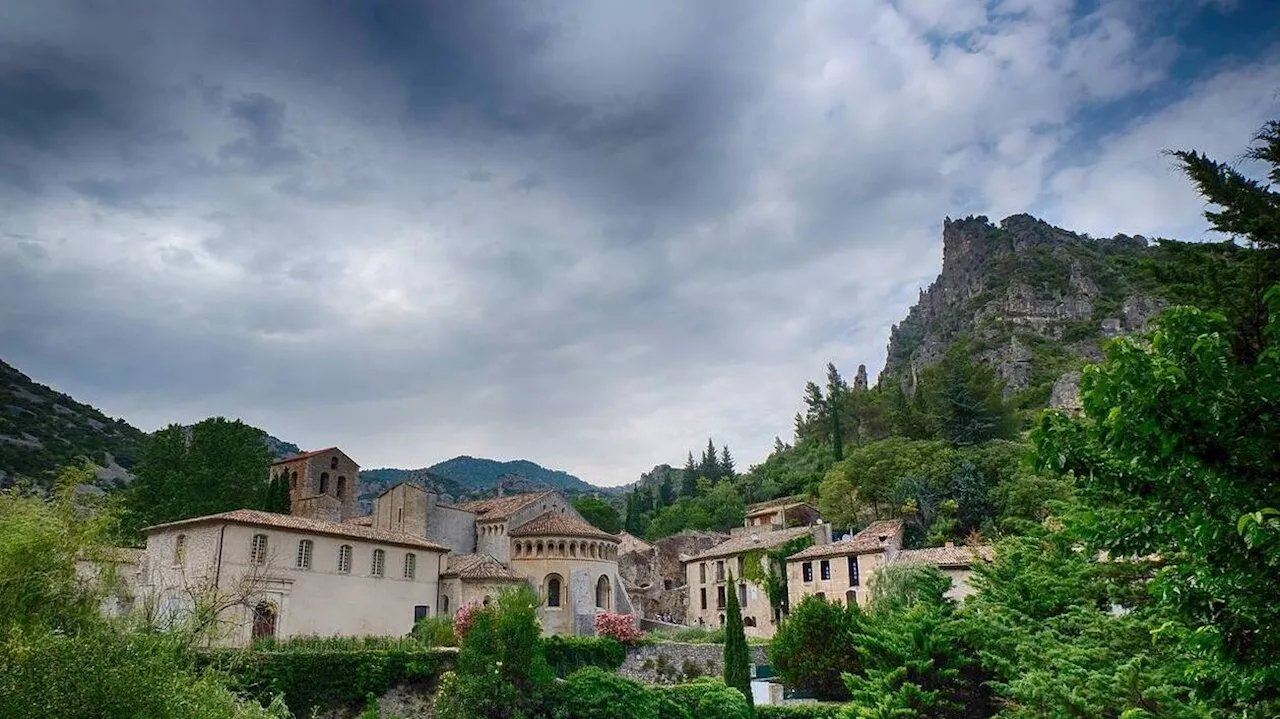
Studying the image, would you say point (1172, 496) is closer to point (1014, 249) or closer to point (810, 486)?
point (810, 486)

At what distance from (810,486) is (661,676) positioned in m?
47.7

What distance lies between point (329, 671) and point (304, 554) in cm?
1021

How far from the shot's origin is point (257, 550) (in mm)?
36156

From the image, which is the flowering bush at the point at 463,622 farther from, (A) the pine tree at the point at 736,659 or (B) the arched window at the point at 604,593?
(B) the arched window at the point at 604,593

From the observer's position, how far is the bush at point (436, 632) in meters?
35.3

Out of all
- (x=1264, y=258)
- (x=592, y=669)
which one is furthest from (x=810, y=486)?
(x=1264, y=258)

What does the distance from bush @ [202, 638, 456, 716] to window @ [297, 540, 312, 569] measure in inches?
255

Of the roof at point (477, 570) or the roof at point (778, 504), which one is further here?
the roof at point (778, 504)

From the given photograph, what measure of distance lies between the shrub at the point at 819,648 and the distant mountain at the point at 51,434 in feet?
248

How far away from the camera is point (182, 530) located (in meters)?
37.0

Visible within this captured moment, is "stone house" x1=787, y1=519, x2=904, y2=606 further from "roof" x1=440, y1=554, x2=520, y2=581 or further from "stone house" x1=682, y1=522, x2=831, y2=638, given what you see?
"roof" x1=440, y1=554, x2=520, y2=581

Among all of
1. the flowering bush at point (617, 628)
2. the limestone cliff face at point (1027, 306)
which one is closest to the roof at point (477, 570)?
the flowering bush at point (617, 628)

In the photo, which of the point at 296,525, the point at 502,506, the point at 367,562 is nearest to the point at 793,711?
the point at 367,562

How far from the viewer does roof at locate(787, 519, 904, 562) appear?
154ft
